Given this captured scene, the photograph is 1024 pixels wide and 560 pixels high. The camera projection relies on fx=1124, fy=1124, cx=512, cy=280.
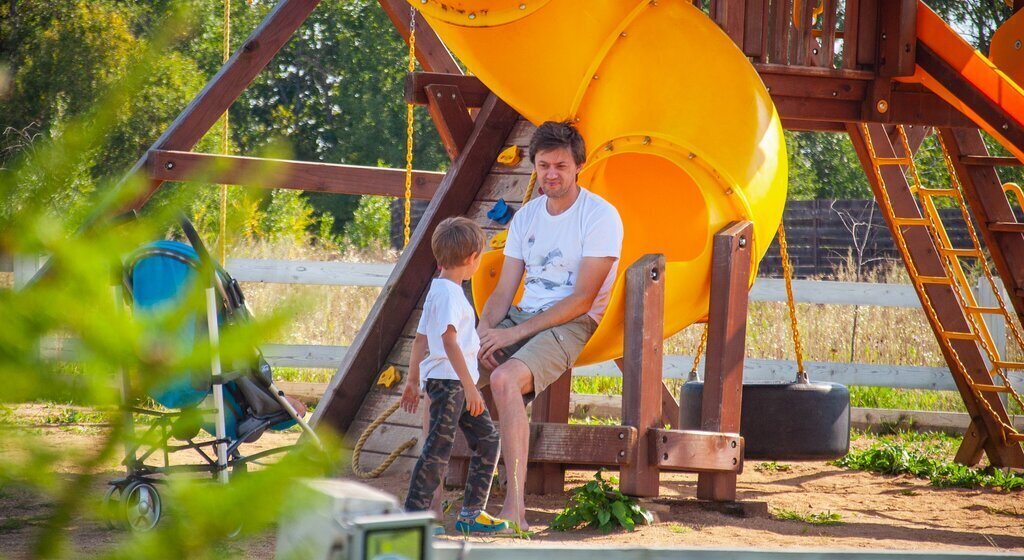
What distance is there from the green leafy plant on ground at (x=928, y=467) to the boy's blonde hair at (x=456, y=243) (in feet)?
12.0

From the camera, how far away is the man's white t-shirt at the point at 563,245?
4.55 m

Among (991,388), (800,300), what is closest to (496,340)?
(991,388)

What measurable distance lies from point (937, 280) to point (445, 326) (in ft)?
13.4

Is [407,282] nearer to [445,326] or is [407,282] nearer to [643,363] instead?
[643,363]

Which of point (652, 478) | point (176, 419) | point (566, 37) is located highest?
point (566, 37)

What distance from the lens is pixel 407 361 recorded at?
618 centimetres

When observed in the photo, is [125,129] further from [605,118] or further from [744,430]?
[744,430]

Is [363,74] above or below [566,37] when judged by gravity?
above

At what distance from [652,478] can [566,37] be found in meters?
2.16

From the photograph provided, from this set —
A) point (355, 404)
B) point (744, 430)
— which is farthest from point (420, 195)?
point (744, 430)

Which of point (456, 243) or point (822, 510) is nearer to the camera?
point (456, 243)

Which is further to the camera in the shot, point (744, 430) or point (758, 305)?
point (758, 305)

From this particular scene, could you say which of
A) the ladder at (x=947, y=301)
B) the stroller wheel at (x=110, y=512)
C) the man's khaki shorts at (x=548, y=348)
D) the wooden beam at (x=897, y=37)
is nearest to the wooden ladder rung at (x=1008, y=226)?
the ladder at (x=947, y=301)

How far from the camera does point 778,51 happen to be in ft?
20.2
